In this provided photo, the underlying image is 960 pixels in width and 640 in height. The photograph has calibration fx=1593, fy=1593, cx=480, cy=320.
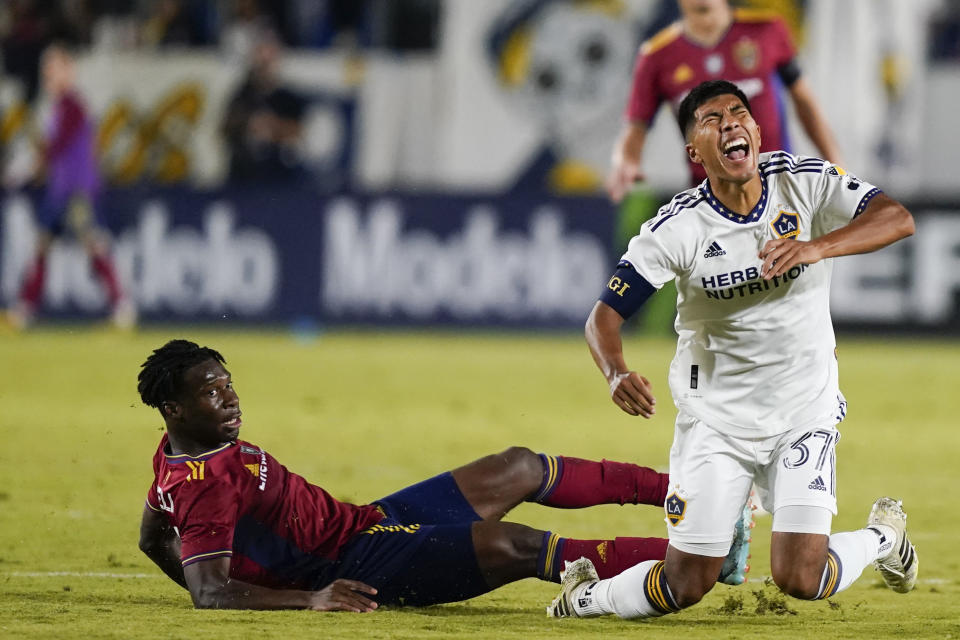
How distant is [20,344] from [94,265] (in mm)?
1228

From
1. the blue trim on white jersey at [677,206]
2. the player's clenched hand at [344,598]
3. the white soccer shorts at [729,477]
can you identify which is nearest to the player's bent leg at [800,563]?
the white soccer shorts at [729,477]

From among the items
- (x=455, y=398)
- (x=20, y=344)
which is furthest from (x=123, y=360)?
(x=455, y=398)

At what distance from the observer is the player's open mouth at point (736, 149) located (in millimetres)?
5230

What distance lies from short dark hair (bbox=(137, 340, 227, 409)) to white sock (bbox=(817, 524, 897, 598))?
219 cm

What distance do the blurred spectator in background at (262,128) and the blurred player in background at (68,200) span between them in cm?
259

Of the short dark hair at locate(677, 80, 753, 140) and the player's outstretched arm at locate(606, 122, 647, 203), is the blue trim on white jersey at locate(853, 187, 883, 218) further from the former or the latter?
the player's outstretched arm at locate(606, 122, 647, 203)

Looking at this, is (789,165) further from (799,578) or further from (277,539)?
(277,539)

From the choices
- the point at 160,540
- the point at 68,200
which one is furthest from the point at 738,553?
the point at 68,200

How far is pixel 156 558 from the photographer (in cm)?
553

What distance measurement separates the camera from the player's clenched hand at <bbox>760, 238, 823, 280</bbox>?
500 centimetres

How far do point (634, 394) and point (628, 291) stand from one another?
0.41 m

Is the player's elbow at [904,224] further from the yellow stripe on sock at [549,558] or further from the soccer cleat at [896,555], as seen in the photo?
the yellow stripe on sock at [549,558]

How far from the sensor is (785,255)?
197 inches

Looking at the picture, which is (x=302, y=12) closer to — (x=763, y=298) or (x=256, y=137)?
(x=256, y=137)
